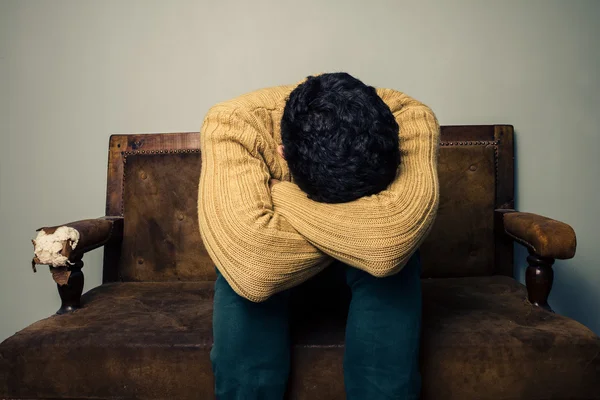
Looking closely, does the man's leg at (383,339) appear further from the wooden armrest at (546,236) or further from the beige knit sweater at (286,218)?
the wooden armrest at (546,236)

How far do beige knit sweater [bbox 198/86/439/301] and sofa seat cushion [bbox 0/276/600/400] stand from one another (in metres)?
0.32

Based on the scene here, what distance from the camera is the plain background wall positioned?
6.34 feet

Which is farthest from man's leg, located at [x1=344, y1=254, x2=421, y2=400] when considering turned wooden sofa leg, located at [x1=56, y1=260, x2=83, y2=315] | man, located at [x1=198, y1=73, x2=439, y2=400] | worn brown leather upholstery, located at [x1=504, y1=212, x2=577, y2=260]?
turned wooden sofa leg, located at [x1=56, y1=260, x2=83, y2=315]

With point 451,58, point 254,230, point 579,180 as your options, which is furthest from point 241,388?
point 579,180

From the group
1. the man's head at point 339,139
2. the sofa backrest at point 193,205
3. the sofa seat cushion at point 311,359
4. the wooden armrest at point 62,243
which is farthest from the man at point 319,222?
the sofa backrest at point 193,205

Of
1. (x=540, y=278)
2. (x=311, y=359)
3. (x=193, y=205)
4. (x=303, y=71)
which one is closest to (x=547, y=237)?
(x=540, y=278)

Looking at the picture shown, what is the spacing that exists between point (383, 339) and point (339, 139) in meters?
0.46

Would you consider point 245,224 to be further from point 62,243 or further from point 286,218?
point 62,243

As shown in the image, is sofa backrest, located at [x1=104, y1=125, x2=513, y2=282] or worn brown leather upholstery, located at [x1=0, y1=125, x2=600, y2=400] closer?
worn brown leather upholstery, located at [x1=0, y1=125, x2=600, y2=400]

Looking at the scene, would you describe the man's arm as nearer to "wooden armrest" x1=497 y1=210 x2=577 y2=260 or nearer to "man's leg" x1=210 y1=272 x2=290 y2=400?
"man's leg" x1=210 y1=272 x2=290 y2=400

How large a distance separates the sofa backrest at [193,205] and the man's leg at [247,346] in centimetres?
77

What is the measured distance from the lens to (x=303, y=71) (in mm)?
1964

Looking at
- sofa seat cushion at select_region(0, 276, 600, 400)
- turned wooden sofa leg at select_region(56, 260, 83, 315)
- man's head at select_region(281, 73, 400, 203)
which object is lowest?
sofa seat cushion at select_region(0, 276, 600, 400)

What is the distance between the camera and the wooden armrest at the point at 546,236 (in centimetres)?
132
